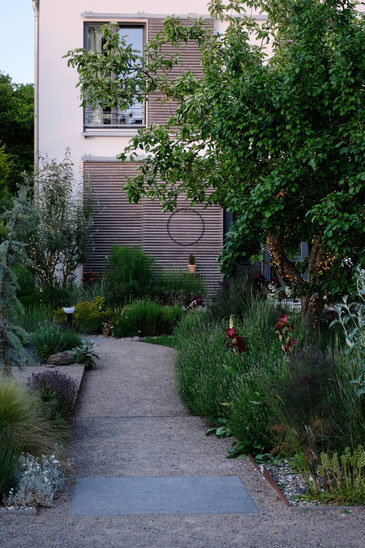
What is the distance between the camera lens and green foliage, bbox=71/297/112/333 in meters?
12.3

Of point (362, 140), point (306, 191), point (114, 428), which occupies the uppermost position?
point (362, 140)

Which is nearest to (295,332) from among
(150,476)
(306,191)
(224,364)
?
(224,364)

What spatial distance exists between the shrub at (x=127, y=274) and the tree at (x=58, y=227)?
0.62 meters

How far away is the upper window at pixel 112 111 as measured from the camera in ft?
49.6

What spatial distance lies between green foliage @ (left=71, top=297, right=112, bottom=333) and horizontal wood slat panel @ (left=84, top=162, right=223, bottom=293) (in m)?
2.55

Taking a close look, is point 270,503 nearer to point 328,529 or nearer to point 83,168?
point 328,529

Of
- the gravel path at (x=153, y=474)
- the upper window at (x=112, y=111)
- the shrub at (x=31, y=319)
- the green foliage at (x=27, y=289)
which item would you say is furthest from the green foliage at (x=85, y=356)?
the upper window at (x=112, y=111)

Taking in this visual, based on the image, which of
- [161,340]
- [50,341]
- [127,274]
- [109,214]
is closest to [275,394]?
[50,341]

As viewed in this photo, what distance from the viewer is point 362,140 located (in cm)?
740

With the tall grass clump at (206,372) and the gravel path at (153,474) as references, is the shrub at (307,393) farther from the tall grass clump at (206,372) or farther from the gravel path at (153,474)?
the tall grass clump at (206,372)

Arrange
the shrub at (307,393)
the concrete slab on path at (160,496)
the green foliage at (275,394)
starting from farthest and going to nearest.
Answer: the shrub at (307,393) → the green foliage at (275,394) → the concrete slab on path at (160,496)

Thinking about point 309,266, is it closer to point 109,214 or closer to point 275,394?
point 275,394

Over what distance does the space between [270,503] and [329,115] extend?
182 inches

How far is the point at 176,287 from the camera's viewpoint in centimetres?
1421
